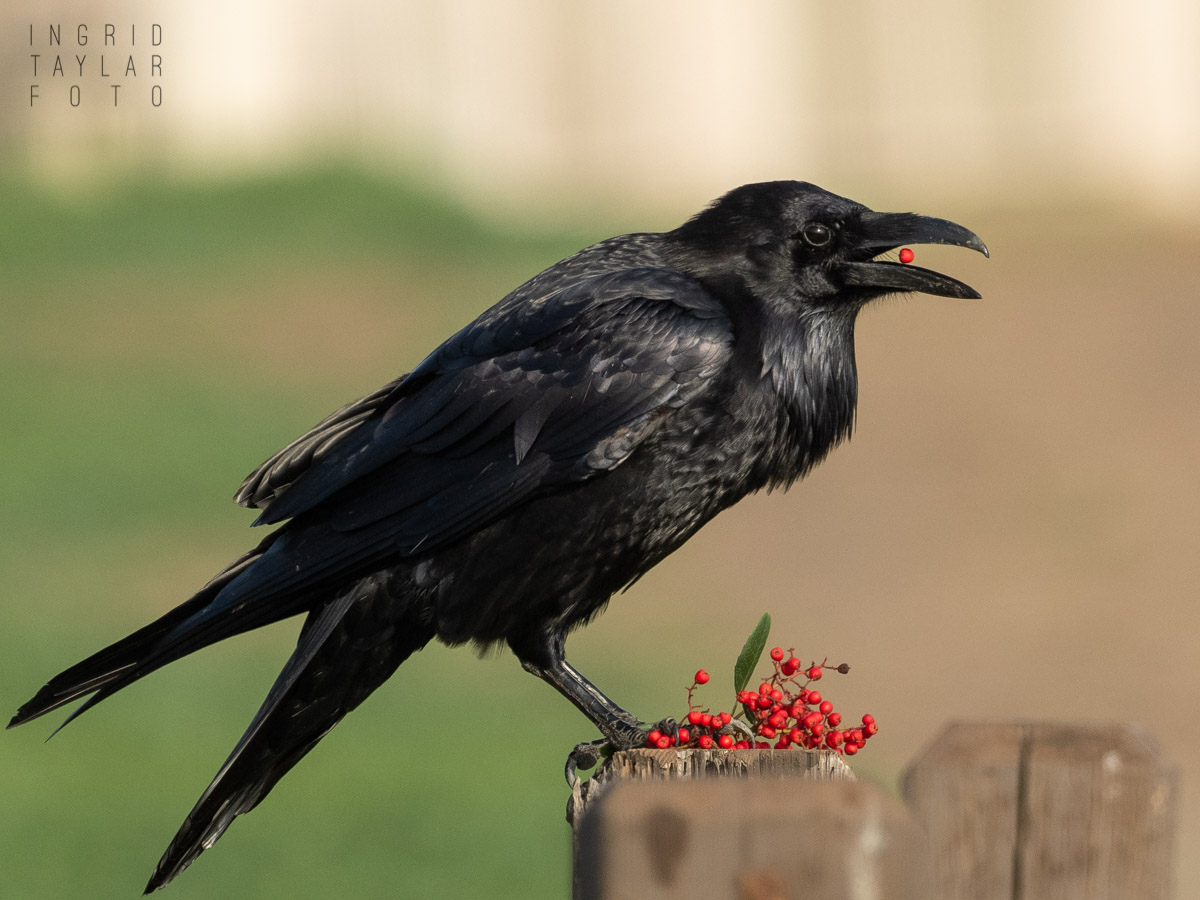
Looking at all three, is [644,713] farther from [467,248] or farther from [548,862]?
[467,248]

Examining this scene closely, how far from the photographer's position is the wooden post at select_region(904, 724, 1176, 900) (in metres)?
2.21

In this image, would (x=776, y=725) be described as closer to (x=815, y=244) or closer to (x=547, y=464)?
(x=547, y=464)

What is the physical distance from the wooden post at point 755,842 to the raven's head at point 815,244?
2335 mm

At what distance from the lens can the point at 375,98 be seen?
24547 millimetres

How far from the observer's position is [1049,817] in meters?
2.24

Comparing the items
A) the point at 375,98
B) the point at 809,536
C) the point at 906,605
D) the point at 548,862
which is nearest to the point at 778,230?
the point at 548,862

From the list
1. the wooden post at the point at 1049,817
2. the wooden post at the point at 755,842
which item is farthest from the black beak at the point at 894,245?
the wooden post at the point at 755,842

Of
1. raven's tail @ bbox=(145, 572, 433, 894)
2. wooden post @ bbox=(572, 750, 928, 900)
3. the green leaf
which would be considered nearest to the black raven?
raven's tail @ bbox=(145, 572, 433, 894)

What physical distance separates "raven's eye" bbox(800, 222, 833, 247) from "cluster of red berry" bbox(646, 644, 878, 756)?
1.27 m

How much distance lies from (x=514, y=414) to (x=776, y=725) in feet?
3.67

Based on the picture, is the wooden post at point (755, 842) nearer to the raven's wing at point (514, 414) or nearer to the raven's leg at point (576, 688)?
the raven's leg at point (576, 688)

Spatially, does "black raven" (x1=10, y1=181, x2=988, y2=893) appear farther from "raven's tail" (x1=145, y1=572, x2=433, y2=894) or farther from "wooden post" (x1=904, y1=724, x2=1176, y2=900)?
"wooden post" (x1=904, y1=724, x2=1176, y2=900)

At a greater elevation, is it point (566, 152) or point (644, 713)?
point (566, 152)

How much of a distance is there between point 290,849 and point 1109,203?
20.6m
